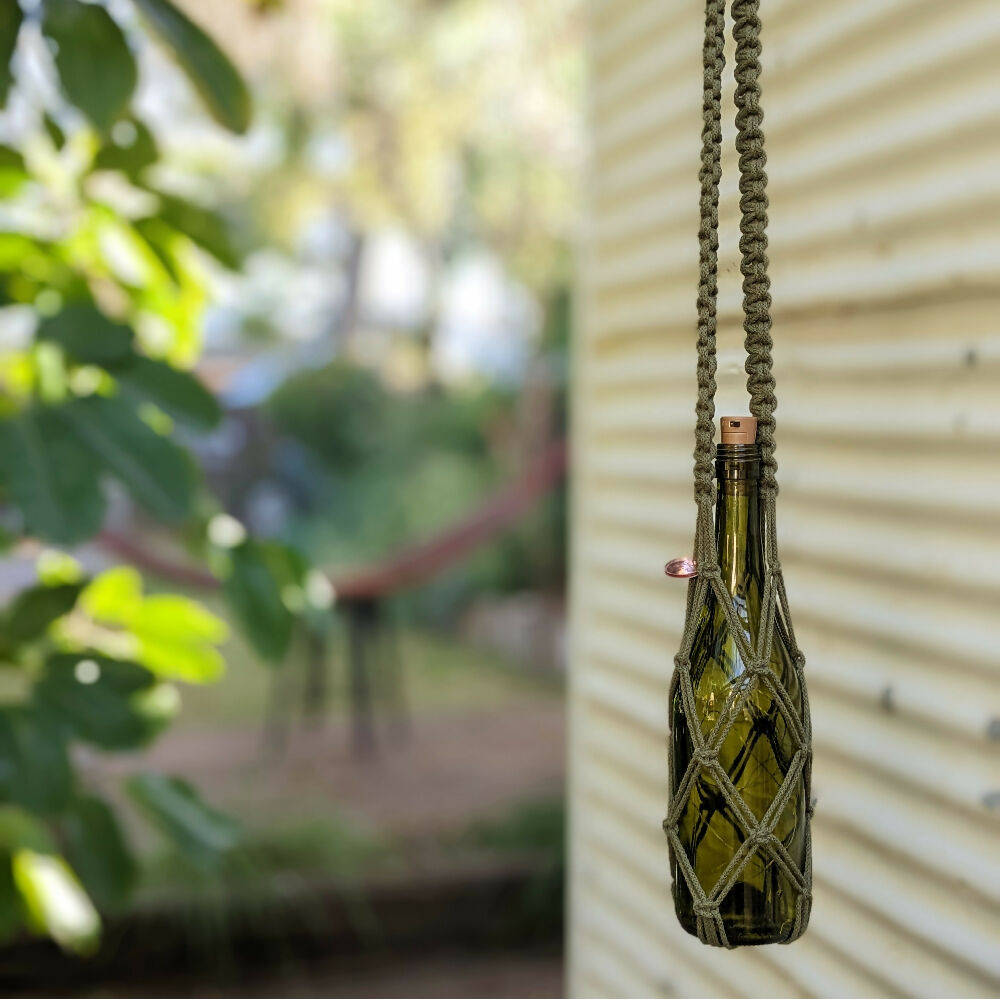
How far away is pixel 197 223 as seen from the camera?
963mm

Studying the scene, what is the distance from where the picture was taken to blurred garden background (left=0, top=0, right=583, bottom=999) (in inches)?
34.1

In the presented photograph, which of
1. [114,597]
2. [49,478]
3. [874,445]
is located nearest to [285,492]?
[114,597]

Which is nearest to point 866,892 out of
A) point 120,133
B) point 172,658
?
point 172,658

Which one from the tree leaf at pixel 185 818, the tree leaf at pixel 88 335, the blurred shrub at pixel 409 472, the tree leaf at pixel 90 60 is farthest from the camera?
the blurred shrub at pixel 409 472

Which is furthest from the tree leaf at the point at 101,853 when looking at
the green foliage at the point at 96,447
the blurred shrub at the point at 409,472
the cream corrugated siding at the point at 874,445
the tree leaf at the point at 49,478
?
the blurred shrub at the point at 409,472

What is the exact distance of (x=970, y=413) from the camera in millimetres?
520

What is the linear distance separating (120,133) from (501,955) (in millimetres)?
1777

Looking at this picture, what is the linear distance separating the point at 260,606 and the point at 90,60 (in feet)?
1.39

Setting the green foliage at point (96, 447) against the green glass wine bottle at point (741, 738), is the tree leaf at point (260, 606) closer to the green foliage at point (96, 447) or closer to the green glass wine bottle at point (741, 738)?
the green foliage at point (96, 447)

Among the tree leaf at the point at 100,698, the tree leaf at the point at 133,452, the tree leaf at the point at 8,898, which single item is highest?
the tree leaf at the point at 133,452

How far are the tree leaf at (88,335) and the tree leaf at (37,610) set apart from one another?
19 centimetres

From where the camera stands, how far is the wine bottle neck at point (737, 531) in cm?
42

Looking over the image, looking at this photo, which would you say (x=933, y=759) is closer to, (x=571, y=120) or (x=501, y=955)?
(x=501, y=955)

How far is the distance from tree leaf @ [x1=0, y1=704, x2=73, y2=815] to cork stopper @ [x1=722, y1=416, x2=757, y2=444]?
63 centimetres
